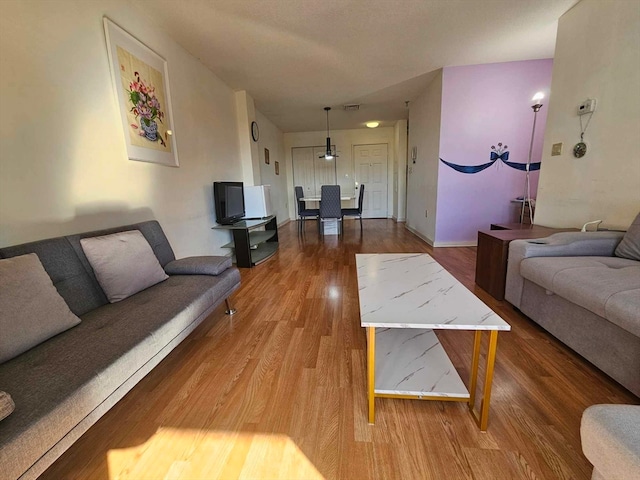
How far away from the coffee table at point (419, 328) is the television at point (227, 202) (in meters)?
2.27

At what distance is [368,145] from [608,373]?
6583 mm

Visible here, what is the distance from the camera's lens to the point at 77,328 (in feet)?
3.83

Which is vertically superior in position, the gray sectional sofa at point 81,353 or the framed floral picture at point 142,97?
the framed floral picture at point 142,97

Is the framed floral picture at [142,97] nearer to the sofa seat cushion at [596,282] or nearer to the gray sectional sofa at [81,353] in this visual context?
the gray sectional sofa at [81,353]

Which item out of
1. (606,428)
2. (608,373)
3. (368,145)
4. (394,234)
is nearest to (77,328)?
(606,428)

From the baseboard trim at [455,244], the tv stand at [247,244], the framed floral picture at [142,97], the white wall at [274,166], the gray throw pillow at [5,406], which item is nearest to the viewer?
the gray throw pillow at [5,406]

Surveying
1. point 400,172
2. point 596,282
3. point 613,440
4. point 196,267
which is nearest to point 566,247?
point 596,282

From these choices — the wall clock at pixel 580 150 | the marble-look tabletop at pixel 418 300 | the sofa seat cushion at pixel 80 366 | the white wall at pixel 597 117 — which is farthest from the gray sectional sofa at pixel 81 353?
the wall clock at pixel 580 150

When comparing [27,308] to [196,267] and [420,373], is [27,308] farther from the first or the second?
[420,373]

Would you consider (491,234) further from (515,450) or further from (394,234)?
(394,234)

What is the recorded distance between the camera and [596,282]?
4.25 feet

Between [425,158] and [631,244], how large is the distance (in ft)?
9.87

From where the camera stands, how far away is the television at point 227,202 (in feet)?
10.6

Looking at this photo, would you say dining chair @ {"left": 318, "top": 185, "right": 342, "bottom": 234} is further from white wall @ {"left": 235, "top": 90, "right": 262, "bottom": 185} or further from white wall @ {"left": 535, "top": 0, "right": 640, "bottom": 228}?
white wall @ {"left": 535, "top": 0, "right": 640, "bottom": 228}
